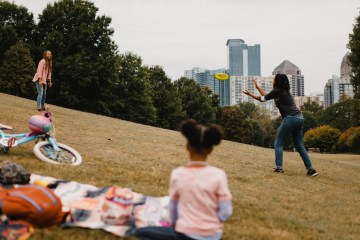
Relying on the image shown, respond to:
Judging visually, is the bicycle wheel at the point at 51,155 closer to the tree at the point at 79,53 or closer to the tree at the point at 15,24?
the tree at the point at 79,53

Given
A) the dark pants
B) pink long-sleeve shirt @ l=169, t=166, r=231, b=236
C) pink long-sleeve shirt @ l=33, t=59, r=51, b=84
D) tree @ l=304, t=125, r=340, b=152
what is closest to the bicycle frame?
the dark pants

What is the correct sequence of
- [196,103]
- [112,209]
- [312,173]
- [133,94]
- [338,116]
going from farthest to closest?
1. [338,116]
2. [196,103]
3. [133,94]
4. [312,173]
5. [112,209]

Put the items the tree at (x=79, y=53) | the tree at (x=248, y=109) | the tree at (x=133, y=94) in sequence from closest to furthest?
the tree at (x=79, y=53), the tree at (x=133, y=94), the tree at (x=248, y=109)

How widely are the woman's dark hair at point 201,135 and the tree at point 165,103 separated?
5395 centimetres

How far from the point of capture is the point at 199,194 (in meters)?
3.79

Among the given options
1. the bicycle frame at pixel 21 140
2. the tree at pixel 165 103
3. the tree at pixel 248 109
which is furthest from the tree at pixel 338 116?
the bicycle frame at pixel 21 140

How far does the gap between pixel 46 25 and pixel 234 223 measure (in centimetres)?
4539

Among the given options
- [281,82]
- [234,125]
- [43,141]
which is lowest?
[234,125]

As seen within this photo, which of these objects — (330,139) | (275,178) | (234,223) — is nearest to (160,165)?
(275,178)

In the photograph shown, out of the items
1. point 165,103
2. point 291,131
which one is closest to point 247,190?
point 291,131

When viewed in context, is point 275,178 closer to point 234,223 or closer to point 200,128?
point 234,223

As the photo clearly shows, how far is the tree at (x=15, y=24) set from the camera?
43.1m

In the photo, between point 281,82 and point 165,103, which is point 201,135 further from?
point 165,103

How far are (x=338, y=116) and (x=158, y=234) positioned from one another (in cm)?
10531
